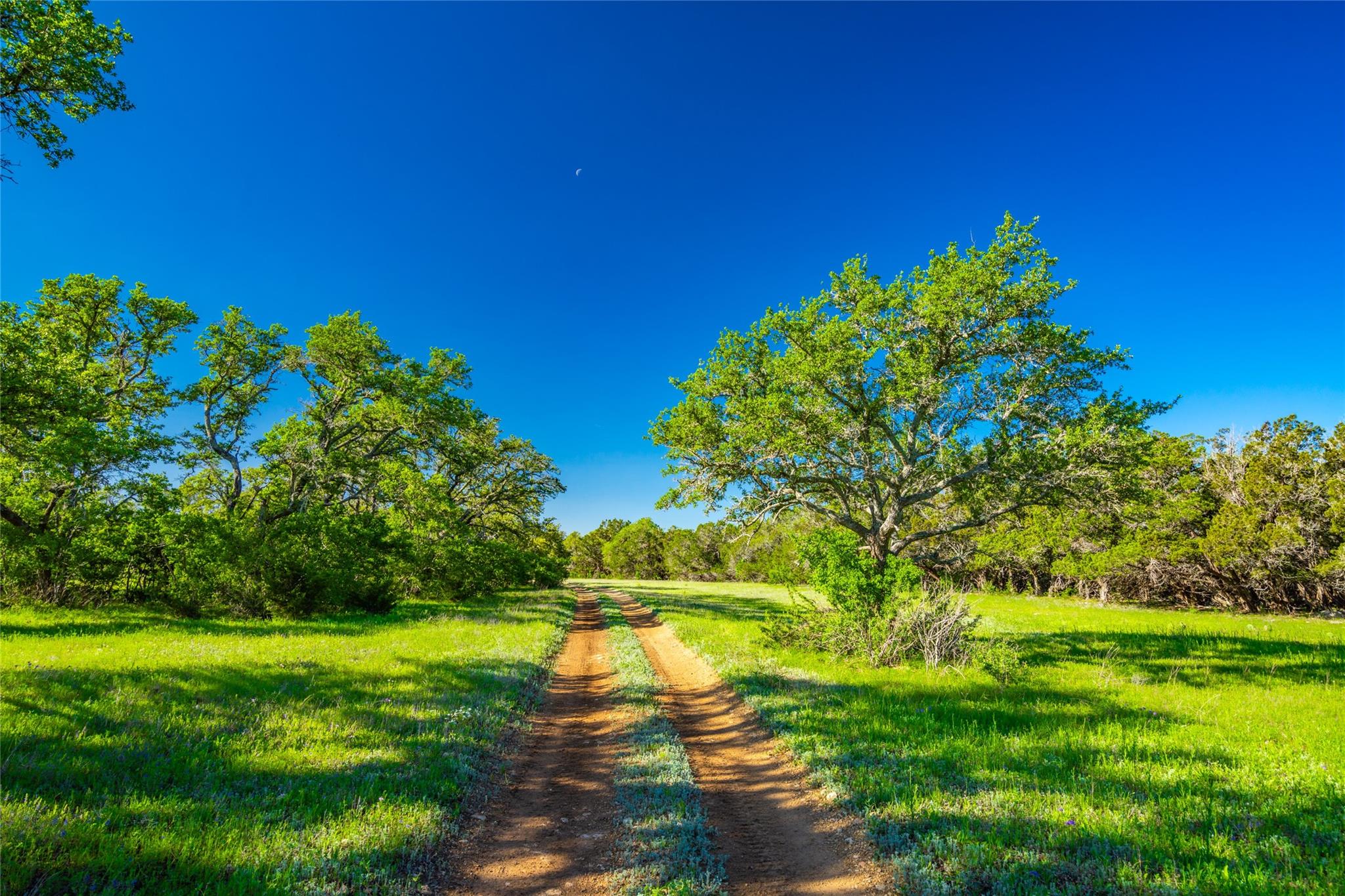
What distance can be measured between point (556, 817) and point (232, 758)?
14.1 feet

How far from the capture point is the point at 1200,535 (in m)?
39.7

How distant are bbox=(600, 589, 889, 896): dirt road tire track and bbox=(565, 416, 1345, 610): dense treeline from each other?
6286 mm

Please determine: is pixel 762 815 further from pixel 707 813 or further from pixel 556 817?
pixel 556 817

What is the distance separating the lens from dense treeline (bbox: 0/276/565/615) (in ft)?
54.7

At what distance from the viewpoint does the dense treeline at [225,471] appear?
16688mm

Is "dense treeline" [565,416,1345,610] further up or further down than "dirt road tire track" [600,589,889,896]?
further up

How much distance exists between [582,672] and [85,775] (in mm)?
10319

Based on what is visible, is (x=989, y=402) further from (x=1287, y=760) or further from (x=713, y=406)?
(x=1287, y=760)

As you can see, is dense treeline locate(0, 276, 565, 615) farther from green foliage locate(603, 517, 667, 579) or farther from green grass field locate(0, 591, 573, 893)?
green foliage locate(603, 517, 667, 579)

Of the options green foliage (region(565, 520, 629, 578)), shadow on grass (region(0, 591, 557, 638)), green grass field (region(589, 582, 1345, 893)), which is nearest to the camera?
green grass field (region(589, 582, 1345, 893))

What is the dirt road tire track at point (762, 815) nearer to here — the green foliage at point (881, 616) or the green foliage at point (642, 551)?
the green foliage at point (881, 616)

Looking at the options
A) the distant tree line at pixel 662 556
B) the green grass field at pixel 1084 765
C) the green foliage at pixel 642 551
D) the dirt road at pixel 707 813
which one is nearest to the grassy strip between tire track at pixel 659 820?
the dirt road at pixel 707 813

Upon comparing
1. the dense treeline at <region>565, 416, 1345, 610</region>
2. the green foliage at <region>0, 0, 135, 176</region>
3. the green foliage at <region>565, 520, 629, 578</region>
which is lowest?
the green foliage at <region>565, 520, 629, 578</region>

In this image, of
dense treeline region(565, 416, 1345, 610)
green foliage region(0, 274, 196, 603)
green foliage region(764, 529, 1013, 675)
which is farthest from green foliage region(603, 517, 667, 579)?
green foliage region(764, 529, 1013, 675)
